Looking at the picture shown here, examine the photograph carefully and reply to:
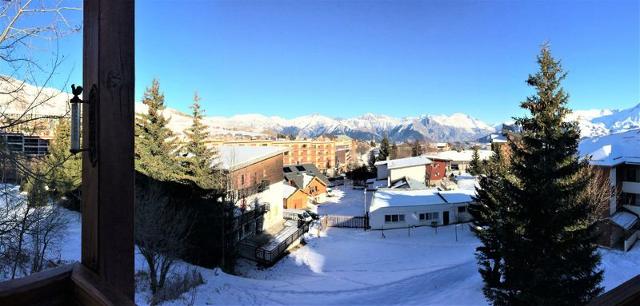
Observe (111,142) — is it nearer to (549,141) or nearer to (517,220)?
(517,220)

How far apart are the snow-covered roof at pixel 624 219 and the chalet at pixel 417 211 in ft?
28.9

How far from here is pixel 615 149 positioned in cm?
2108

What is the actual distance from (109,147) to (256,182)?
871 inches

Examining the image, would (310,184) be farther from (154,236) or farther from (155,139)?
(154,236)

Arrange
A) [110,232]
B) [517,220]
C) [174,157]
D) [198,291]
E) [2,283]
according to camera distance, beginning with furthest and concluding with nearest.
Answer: [174,157] < [198,291] < [517,220] < [110,232] < [2,283]

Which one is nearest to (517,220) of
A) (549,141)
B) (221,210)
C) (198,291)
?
(549,141)

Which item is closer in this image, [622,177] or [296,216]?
[622,177]

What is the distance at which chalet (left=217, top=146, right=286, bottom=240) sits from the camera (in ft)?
67.9

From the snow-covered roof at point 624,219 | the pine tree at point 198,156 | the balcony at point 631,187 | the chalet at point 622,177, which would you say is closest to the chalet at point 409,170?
the chalet at point 622,177

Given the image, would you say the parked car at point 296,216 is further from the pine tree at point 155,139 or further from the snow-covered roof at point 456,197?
the pine tree at point 155,139

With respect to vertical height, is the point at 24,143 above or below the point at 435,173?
above

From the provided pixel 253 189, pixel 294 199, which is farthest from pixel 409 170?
pixel 253 189

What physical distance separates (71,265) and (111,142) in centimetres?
49

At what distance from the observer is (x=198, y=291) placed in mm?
11703
